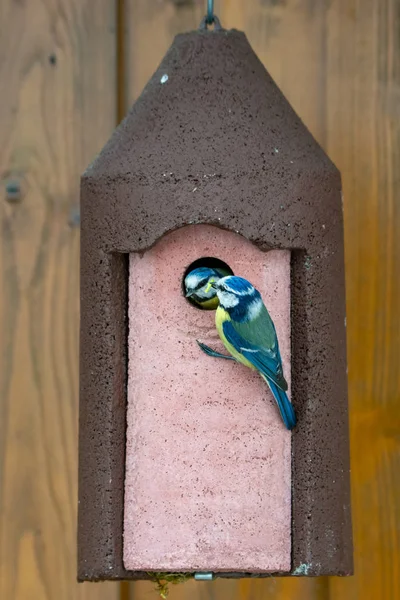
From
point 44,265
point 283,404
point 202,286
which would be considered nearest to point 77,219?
point 44,265

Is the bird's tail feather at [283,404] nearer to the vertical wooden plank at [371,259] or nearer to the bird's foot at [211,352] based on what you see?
the bird's foot at [211,352]

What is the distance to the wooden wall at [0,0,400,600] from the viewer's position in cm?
190

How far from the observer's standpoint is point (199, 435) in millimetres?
1519

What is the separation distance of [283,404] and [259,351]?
0.08m

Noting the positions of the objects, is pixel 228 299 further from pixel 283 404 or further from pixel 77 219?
pixel 77 219

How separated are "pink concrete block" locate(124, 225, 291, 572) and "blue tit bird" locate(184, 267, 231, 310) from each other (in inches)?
0.7

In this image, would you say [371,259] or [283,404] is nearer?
[283,404]

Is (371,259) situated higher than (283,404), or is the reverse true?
(371,259)

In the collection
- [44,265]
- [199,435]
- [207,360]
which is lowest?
[199,435]

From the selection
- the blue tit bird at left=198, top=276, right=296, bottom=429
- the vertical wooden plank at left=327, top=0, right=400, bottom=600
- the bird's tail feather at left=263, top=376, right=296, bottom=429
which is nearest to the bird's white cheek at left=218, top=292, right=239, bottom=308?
the blue tit bird at left=198, top=276, right=296, bottom=429

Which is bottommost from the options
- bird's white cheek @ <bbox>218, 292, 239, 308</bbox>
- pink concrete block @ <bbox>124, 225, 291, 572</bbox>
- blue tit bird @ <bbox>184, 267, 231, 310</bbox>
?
pink concrete block @ <bbox>124, 225, 291, 572</bbox>

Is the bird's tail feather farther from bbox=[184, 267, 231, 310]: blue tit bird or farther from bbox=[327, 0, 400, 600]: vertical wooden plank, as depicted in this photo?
bbox=[327, 0, 400, 600]: vertical wooden plank

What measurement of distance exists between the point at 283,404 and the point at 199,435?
131 millimetres

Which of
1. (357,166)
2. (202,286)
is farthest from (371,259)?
Answer: (202,286)
